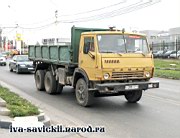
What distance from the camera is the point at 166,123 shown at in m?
8.88

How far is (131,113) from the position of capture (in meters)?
10.3

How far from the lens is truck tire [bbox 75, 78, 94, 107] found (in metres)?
11.1

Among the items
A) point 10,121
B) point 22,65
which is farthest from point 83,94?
point 22,65

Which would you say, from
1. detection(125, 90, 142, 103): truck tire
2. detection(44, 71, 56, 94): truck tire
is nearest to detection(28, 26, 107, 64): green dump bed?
detection(44, 71, 56, 94): truck tire

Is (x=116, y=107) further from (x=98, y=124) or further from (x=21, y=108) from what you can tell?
(x=21, y=108)

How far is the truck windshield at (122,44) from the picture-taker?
436 inches

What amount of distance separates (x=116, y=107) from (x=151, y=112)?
4.39 feet

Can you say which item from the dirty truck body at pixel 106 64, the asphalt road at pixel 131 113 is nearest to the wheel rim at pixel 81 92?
the dirty truck body at pixel 106 64

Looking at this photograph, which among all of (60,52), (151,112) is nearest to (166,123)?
(151,112)

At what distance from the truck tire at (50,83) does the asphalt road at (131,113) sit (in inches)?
10.5

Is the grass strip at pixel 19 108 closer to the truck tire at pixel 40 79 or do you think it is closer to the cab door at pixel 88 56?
the cab door at pixel 88 56

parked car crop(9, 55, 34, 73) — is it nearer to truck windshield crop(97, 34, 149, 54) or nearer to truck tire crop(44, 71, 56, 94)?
truck tire crop(44, 71, 56, 94)

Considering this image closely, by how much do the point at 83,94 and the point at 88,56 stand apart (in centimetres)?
124

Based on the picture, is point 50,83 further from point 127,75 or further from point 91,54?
point 127,75
